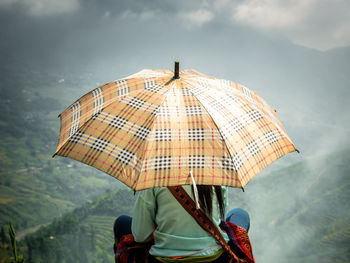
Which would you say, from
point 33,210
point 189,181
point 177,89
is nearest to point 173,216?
point 189,181

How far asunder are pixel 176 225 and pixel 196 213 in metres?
0.21

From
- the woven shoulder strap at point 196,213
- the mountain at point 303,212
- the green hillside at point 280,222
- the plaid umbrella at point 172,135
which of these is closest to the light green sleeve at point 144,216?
the woven shoulder strap at point 196,213

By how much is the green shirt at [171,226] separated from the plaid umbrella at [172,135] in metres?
0.31

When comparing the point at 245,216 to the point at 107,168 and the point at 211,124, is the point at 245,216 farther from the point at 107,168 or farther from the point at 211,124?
the point at 107,168

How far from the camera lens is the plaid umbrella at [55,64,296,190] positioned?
202cm

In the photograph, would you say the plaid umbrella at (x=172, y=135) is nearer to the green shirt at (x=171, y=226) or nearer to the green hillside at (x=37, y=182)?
the green shirt at (x=171, y=226)

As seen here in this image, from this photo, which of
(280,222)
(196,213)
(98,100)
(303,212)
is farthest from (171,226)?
(280,222)

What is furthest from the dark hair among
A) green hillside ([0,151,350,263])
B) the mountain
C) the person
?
the mountain

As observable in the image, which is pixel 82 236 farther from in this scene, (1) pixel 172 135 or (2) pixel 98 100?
(1) pixel 172 135

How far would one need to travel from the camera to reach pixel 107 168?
207cm

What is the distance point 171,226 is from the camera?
2246 millimetres

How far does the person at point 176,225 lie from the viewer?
86.7 inches

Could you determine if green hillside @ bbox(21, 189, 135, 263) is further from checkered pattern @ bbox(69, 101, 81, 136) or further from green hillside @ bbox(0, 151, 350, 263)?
checkered pattern @ bbox(69, 101, 81, 136)

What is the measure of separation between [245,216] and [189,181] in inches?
73.0
